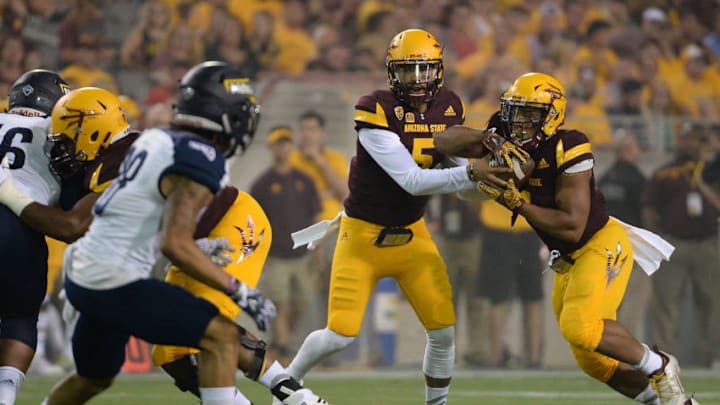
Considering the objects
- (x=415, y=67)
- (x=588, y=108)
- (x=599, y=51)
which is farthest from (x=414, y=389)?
(x=599, y=51)

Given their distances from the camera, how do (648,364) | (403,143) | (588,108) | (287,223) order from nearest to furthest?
(648,364)
(403,143)
(287,223)
(588,108)

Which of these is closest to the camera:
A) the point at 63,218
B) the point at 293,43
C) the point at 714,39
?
the point at 63,218

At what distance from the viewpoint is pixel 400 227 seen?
6199mm

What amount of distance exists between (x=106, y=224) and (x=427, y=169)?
6.33ft

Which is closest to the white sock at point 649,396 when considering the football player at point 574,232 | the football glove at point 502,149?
the football player at point 574,232

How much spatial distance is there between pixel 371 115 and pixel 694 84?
697cm

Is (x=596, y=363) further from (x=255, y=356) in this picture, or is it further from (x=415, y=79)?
(x=255, y=356)

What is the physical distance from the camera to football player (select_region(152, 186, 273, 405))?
217 inches

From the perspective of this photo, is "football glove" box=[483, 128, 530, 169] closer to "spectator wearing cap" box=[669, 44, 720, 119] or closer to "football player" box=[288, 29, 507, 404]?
"football player" box=[288, 29, 507, 404]

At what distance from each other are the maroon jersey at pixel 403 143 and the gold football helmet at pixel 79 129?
4.12ft

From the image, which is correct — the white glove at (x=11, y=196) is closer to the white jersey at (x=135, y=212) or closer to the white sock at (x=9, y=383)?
the white sock at (x=9, y=383)

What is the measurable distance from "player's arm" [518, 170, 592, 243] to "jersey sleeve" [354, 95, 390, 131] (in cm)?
83

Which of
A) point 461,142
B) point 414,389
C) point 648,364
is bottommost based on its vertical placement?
point 414,389

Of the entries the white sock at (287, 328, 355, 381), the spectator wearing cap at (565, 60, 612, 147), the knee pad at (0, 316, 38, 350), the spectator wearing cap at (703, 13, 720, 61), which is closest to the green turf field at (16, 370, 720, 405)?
the white sock at (287, 328, 355, 381)
